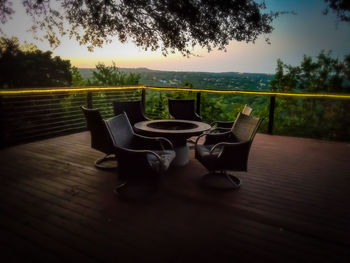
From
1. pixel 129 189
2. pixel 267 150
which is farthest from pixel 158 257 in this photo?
pixel 267 150

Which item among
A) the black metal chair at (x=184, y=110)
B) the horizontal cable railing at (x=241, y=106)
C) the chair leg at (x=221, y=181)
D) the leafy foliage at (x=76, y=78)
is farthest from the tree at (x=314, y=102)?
the leafy foliage at (x=76, y=78)

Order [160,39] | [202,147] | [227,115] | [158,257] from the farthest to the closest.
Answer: [227,115], [160,39], [202,147], [158,257]

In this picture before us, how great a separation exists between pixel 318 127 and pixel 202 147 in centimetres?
417

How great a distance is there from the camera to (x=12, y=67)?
8.19m

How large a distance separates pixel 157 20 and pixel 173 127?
2928 millimetres

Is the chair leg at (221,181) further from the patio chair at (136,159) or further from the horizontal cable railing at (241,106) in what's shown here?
the horizontal cable railing at (241,106)

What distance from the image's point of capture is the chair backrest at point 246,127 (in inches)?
125

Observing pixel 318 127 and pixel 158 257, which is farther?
pixel 318 127

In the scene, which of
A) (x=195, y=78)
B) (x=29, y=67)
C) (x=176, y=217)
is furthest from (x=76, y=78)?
(x=176, y=217)

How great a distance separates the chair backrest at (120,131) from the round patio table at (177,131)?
342 millimetres

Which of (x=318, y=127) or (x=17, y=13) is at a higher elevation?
(x=17, y=13)

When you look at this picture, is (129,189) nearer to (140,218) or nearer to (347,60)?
(140,218)

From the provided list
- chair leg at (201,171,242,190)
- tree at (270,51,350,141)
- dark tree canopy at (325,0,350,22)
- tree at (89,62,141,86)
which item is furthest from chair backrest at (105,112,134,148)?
tree at (89,62,141,86)

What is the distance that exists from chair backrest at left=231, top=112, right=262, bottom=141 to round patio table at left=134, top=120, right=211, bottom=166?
0.51 meters
